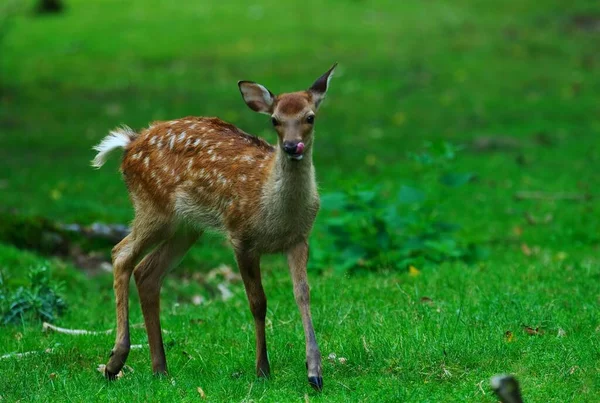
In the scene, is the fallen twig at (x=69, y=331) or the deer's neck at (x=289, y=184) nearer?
the deer's neck at (x=289, y=184)

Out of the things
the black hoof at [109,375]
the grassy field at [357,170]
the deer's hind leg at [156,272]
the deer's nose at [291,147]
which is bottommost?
the grassy field at [357,170]

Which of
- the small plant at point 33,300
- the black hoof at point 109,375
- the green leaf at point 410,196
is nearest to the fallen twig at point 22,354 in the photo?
the black hoof at point 109,375

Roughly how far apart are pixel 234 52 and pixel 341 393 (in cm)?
1609

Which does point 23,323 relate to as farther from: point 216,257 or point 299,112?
point 216,257

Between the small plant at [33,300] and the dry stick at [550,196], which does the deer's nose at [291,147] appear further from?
the dry stick at [550,196]

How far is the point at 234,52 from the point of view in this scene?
68.3 ft

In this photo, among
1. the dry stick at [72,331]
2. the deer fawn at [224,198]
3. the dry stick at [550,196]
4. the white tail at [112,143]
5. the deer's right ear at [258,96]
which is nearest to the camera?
the deer fawn at [224,198]

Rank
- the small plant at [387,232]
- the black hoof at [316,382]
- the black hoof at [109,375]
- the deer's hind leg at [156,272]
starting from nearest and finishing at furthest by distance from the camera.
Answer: the black hoof at [316,382], the black hoof at [109,375], the deer's hind leg at [156,272], the small plant at [387,232]

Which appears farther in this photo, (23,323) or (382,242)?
(382,242)

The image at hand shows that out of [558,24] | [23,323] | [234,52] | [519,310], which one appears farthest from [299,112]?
[558,24]

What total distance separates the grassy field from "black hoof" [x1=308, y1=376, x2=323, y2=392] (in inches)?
2.2

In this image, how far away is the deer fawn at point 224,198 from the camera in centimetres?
578

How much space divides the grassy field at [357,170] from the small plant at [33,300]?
19cm

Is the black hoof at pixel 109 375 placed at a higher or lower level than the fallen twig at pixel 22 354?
higher
